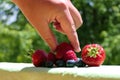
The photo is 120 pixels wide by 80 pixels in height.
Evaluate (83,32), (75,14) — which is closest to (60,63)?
(75,14)

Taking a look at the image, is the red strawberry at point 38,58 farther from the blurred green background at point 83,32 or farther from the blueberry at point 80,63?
the blurred green background at point 83,32

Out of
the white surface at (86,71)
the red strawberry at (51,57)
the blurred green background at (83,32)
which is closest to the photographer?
the white surface at (86,71)

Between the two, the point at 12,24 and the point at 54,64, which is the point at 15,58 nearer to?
the point at 12,24

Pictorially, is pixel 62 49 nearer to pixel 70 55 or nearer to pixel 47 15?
pixel 70 55

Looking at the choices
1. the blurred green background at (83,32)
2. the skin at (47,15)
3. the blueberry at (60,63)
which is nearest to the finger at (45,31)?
the skin at (47,15)

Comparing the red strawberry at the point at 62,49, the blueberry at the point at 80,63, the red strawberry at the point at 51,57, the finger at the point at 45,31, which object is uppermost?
the finger at the point at 45,31

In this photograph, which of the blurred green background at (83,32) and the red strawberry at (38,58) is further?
the blurred green background at (83,32)

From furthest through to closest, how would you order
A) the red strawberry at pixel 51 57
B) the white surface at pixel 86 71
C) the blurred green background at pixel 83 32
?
the blurred green background at pixel 83 32
the red strawberry at pixel 51 57
the white surface at pixel 86 71

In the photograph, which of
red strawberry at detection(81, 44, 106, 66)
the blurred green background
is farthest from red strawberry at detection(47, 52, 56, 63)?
the blurred green background
